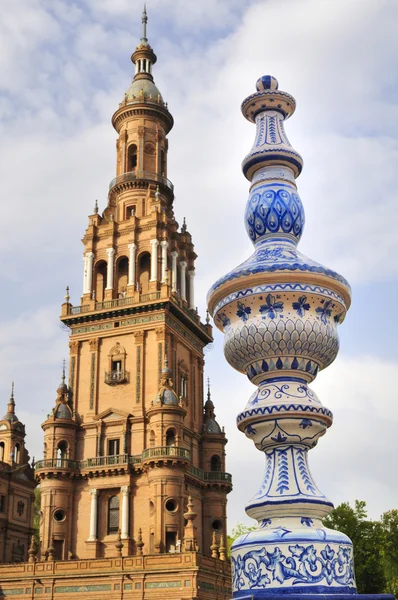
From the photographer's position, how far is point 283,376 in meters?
8.53

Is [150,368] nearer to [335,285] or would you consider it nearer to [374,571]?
[374,571]

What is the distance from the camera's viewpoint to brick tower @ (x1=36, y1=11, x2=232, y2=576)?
40.7 metres

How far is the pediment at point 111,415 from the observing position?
43188mm

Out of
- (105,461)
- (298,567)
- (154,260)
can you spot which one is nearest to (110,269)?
(154,260)

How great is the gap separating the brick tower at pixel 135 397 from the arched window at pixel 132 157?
7cm

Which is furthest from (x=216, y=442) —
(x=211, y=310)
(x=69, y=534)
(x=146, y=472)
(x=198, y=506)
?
(x=211, y=310)

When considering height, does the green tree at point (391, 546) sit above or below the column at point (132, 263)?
below

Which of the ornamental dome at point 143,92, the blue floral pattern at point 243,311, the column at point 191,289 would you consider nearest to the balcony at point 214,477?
the column at point 191,289

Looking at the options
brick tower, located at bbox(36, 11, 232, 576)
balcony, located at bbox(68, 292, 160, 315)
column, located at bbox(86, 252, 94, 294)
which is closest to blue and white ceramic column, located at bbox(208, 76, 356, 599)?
brick tower, located at bbox(36, 11, 232, 576)

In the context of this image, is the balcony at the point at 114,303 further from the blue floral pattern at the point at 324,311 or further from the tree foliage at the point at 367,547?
the blue floral pattern at the point at 324,311

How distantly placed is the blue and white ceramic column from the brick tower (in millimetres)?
27827

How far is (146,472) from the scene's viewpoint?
135ft

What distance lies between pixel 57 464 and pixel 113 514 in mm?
3931

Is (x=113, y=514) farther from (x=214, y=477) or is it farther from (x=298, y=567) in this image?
(x=298, y=567)
